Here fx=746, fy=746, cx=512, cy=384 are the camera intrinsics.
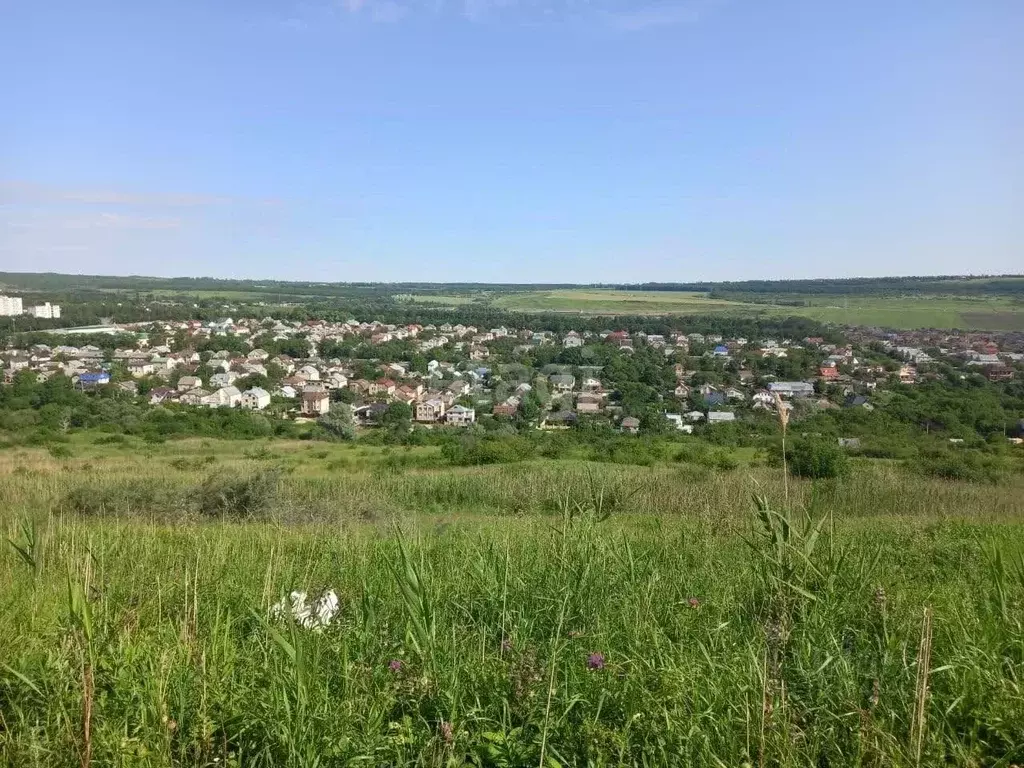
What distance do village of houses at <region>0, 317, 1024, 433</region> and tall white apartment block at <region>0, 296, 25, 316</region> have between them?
2.79 meters

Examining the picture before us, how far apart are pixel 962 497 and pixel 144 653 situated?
13.0 m

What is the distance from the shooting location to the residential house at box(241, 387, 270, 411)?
85.1ft

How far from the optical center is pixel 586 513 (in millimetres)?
4699

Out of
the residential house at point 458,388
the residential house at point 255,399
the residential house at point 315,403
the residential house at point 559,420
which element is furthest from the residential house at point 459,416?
the residential house at point 255,399

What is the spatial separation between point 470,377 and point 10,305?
58.0 ft

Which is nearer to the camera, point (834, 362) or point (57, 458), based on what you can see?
point (57, 458)

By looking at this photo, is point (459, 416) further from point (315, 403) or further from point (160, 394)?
point (160, 394)

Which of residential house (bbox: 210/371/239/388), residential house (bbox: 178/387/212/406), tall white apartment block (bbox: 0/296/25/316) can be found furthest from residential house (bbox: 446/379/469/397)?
tall white apartment block (bbox: 0/296/25/316)

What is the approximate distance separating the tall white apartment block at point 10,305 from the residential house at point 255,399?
9.73 metres

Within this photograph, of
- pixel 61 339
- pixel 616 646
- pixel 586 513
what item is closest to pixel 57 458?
pixel 61 339

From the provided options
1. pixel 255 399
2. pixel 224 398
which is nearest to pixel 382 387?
pixel 255 399

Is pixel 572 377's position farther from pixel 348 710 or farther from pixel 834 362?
pixel 348 710

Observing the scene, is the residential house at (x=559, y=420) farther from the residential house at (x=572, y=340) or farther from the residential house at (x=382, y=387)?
the residential house at (x=572, y=340)

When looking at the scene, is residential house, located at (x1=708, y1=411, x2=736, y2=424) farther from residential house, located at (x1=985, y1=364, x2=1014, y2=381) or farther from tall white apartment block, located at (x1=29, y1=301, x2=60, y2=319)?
tall white apartment block, located at (x1=29, y1=301, x2=60, y2=319)
